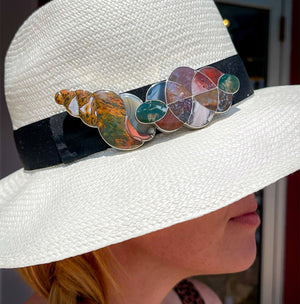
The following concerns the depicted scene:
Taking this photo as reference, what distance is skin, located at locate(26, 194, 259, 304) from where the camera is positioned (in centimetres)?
71

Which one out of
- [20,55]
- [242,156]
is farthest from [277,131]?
[20,55]

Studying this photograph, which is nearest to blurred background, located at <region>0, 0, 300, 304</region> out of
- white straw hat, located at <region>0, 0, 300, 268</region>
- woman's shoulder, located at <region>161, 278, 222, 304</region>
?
woman's shoulder, located at <region>161, 278, 222, 304</region>

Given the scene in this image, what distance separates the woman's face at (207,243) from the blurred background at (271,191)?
1563 mm

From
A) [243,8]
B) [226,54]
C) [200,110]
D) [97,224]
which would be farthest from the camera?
[243,8]

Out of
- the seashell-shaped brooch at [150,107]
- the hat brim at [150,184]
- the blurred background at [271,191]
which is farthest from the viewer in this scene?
the blurred background at [271,191]

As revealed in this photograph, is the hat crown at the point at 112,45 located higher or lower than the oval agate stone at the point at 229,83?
higher

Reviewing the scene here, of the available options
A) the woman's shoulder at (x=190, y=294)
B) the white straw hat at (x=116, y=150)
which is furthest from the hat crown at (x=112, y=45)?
the woman's shoulder at (x=190, y=294)

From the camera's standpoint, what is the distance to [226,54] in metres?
0.78

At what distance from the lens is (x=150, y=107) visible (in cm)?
64

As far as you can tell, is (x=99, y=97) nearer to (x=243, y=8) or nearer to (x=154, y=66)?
(x=154, y=66)

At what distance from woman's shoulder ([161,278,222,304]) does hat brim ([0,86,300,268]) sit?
0.61m

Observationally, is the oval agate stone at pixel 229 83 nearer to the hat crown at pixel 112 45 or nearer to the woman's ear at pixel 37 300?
the hat crown at pixel 112 45

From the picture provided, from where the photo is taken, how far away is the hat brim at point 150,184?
539 millimetres

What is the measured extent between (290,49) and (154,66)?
1835mm
